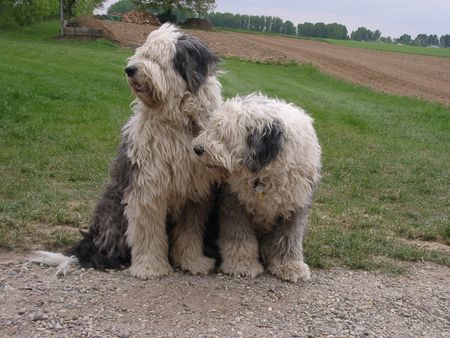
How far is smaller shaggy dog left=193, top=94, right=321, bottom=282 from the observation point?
13.9 feet

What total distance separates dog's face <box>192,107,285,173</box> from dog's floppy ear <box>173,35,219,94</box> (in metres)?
0.32

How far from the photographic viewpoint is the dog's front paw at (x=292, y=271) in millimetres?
4680

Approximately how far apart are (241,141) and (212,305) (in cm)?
120

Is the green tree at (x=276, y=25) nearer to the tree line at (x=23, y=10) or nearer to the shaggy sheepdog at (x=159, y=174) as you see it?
the tree line at (x=23, y=10)

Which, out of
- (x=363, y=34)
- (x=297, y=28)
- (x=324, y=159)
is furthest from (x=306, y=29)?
(x=324, y=159)

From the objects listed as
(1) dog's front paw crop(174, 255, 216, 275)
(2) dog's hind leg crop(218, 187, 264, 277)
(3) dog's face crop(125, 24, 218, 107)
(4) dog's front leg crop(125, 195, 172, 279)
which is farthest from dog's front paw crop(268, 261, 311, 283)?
(3) dog's face crop(125, 24, 218, 107)

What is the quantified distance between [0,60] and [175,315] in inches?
531

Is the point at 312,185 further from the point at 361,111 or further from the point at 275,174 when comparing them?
the point at 361,111

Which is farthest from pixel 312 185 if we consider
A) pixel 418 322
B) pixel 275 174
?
pixel 418 322

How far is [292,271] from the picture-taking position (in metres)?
4.69

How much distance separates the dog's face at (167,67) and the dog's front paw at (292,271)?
156cm

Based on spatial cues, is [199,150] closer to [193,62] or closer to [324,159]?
[193,62]

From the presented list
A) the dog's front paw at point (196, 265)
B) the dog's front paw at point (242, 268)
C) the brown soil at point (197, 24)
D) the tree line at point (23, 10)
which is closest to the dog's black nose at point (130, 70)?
the dog's front paw at point (196, 265)

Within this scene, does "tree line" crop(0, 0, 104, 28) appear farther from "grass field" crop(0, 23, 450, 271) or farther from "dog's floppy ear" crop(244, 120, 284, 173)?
"dog's floppy ear" crop(244, 120, 284, 173)
